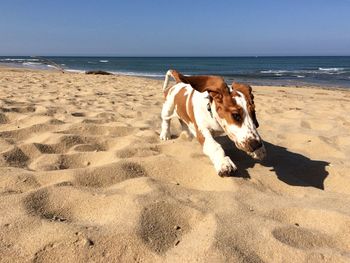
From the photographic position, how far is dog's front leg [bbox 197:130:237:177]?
309 centimetres

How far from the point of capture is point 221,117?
125 inches

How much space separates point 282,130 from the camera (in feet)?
16.7

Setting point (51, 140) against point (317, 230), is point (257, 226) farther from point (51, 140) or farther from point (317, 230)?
point (51, 140)

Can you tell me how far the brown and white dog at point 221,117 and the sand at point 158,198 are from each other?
0.15 m

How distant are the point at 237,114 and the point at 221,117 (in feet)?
0.67

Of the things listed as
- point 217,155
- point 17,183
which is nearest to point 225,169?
point 217,155

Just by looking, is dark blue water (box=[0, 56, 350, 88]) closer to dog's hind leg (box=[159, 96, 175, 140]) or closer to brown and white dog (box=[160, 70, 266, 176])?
dog's hind leg (box=[159, 96, 175, 140])

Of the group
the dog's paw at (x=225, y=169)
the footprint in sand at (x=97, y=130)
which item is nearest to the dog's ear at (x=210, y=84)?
the dog's paw at (x=225, y=169)

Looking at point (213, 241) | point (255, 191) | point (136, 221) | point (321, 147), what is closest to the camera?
point (213, 241)

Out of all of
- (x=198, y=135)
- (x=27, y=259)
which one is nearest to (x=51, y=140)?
(x=198, y=135)

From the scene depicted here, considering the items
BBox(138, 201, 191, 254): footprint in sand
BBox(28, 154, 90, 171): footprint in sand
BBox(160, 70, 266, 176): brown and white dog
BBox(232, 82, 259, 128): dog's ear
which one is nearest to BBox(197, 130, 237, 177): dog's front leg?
BBox(160, 70, 266, 176): brown and white dog

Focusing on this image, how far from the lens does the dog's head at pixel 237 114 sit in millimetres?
2963

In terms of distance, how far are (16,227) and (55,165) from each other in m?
1.11

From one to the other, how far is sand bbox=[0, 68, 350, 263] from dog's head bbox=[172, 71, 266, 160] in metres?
0.29
